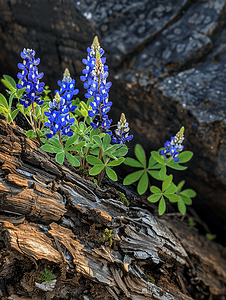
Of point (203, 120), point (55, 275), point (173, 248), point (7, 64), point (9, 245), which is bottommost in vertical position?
point (55, 275)

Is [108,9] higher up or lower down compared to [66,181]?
higher up

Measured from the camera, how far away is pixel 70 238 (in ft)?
5.51

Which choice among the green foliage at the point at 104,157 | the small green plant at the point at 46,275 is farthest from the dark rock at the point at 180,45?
the small green plant at the point at 46,275

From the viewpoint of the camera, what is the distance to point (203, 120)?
92.7 inches

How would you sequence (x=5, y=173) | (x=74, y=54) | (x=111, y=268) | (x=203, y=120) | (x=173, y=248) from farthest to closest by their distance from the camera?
1. (x=74, y=54)
2. (x=203, y=120)
3. (x=173, y=248)
4. (x=111, y=268)
5. (x=5, y=173)

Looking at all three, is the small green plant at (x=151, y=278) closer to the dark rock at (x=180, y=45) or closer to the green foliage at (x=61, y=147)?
the green foliage at (x=61, y=147)

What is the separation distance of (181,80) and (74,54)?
1.20 m

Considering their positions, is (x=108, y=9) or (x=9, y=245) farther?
(x=108, y=9)

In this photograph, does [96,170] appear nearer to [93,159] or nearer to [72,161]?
[93,159]

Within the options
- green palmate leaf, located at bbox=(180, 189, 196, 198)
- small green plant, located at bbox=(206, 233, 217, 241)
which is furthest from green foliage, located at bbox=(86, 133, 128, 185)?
small green plant, located at bbox=(206, 233, 217, 241)

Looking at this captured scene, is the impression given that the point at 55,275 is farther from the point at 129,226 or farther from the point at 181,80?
the point at 181,80

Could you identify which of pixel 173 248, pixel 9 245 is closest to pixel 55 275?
pixel 9 245

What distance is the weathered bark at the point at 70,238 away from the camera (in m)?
1.54

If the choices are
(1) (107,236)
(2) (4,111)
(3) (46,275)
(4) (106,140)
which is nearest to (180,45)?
(4) (106,140)
